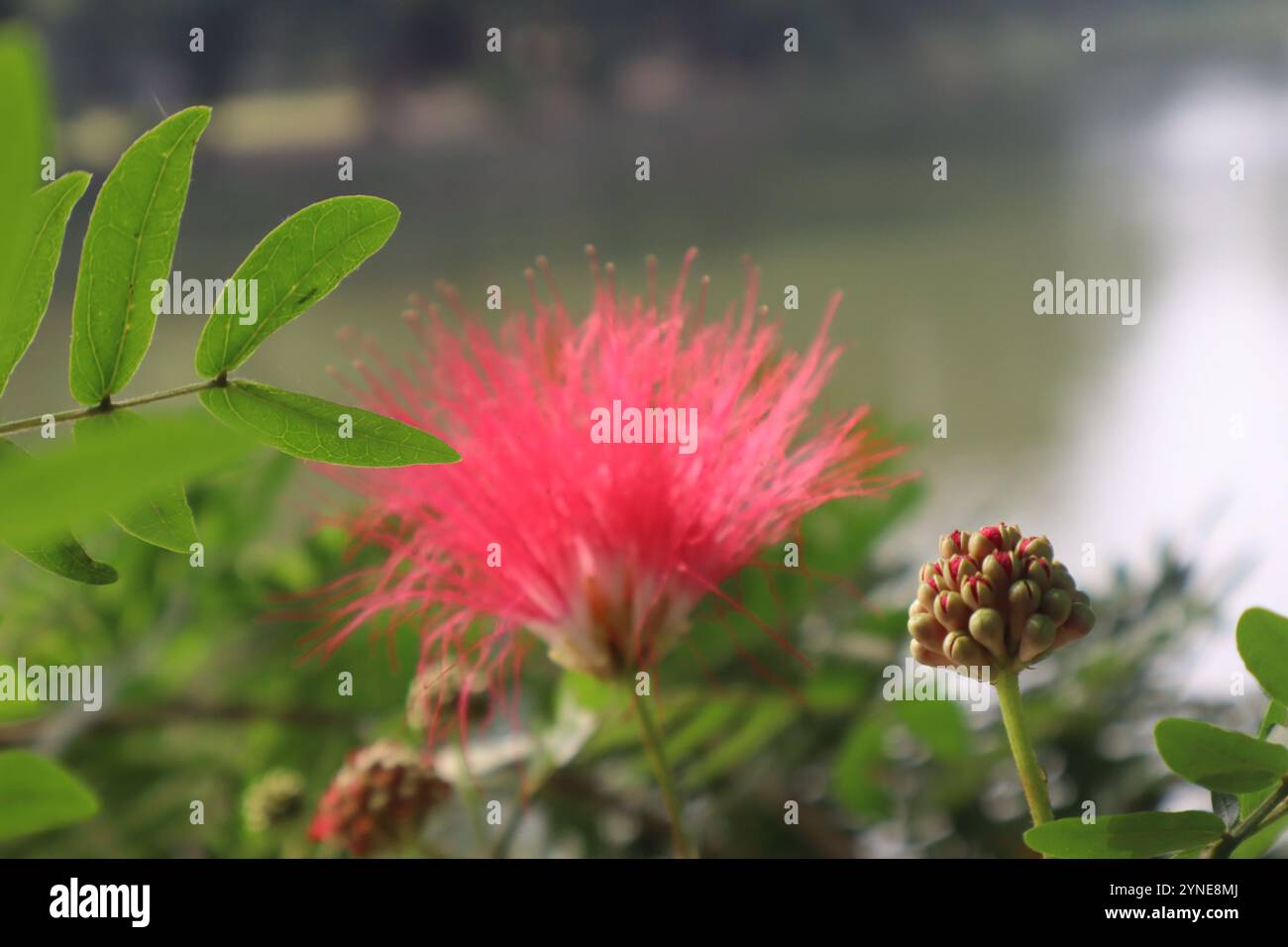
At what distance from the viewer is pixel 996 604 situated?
0.48ft

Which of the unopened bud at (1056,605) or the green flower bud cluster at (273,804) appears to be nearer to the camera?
the unopened bud at (1056,605)

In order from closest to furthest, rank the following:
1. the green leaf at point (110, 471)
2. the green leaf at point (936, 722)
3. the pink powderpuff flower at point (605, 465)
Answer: the green leaf at point (110, 471), the pink powderpuff flower at point (605, 465), the green leaf at point (936, 722)

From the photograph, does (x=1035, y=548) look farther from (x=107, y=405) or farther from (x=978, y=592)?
(x=107, y=405)

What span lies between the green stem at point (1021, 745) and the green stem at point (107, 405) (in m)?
0.10

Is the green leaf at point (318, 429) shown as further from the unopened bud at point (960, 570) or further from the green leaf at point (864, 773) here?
the green leaf at point (864, 773)

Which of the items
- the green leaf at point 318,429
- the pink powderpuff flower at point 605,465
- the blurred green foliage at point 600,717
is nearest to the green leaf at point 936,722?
the blurred green foliage at point 600,717

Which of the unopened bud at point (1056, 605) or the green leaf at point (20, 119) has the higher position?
the green leaf at point (20, 119)

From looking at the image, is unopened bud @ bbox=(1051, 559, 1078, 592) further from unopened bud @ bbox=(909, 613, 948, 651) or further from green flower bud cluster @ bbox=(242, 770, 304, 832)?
green flower bud cluster @ bbox=(242, 770, 304, 832)

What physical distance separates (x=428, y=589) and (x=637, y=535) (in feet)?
0.20

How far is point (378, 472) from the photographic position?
0.80 ft

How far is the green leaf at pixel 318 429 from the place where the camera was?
0.15 m
